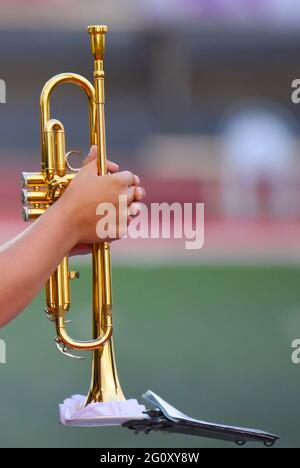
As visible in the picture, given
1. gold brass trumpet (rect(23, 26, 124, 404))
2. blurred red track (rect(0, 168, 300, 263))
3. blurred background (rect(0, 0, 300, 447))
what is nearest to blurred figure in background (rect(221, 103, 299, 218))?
blurred background (rect(0, 0, 300, 447))

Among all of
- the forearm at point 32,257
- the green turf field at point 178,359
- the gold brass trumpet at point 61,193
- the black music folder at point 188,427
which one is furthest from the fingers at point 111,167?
the green turf field at point 178,359

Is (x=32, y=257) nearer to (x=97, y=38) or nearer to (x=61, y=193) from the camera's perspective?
(x=61, y=193)

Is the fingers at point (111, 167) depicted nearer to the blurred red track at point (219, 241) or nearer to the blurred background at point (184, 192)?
the blurred background at point (184, 192)

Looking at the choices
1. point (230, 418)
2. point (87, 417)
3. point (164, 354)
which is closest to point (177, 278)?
point (164, 354)

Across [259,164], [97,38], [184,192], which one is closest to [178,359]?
[97,38]

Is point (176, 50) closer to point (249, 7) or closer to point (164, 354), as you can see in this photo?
point (249, 7)

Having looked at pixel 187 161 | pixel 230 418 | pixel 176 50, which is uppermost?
pixel 176 50

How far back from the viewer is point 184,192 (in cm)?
988

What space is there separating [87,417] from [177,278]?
538 cm

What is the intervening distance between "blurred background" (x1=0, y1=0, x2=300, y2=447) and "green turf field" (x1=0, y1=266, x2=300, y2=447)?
0.01 metres

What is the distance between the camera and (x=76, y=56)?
12.9 m

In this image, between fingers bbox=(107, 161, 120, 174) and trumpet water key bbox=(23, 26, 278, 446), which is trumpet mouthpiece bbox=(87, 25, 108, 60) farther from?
fingers bbox=(107, 161, 120, 174)

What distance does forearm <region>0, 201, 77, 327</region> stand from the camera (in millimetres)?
1559

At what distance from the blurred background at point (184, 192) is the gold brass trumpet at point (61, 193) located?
185 centimetres
